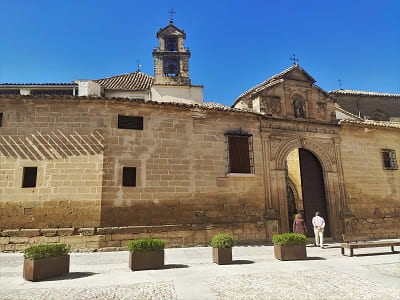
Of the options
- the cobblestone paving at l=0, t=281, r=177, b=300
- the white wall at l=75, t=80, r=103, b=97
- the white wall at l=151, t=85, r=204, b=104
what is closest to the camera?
the cobblestone paving at l=0, t=281, r=177, b=300

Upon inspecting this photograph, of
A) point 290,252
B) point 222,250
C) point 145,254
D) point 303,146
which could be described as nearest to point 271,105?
point 303,146

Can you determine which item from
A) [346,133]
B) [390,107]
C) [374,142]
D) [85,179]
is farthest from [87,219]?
[390,107]

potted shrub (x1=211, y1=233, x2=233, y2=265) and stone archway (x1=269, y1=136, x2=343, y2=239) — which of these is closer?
potted shrub (x1=211, y1=233, x2=233, y2=265)

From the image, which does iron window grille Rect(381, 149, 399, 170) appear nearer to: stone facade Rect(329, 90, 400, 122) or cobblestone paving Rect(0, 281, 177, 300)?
stone facade Rect(329, 90, 400, 122)

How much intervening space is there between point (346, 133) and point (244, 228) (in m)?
7.65

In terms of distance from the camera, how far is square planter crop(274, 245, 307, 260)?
8523 mm

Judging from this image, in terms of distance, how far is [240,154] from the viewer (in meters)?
12.9

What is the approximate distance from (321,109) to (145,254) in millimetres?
11696

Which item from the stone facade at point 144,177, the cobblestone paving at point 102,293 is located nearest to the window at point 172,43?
the stone facade at point 144,177

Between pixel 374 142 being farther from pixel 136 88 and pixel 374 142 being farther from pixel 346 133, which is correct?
pixel 136 88

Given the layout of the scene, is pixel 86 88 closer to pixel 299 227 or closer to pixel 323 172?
pixel 299 227

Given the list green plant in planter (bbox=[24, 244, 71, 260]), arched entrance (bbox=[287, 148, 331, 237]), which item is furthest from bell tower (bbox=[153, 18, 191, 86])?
green plant in planter (bbox=[24, 244, 71, 260])

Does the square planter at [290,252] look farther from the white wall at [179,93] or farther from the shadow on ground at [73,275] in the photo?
the white wall at [179,93]

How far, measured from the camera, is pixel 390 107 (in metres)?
24.2
